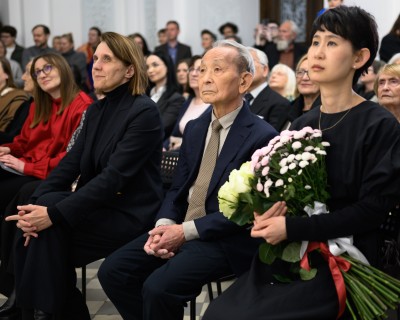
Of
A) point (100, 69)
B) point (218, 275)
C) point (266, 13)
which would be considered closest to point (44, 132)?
point (100, 69)

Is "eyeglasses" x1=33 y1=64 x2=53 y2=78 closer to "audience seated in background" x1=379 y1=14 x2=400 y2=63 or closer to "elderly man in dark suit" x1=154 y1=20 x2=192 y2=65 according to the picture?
"audience seated in background" x1=379 y1=14 x2=400 y2=63

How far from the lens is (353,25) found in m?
2.88

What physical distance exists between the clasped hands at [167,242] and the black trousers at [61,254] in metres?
0.50

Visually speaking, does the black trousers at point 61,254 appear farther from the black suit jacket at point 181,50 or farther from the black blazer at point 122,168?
the black suit jacket at point 181,50

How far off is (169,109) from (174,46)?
5.42m

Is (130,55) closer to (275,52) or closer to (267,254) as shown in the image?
(267,254)

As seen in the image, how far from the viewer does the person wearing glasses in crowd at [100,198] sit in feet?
12.6

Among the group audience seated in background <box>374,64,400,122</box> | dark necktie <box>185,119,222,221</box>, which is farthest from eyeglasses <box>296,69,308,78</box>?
dark necktie <box>185,119,222,221</box>

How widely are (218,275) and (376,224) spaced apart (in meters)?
0.84

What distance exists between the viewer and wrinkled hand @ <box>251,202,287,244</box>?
9.05 ft

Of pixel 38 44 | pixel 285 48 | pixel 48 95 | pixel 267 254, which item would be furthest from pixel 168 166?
pixel 38 44

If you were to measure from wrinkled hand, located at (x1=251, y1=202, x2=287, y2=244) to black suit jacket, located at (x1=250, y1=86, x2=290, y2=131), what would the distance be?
2672mm

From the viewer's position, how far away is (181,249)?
11.2ft

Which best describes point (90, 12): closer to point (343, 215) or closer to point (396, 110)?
point (396, 110)
